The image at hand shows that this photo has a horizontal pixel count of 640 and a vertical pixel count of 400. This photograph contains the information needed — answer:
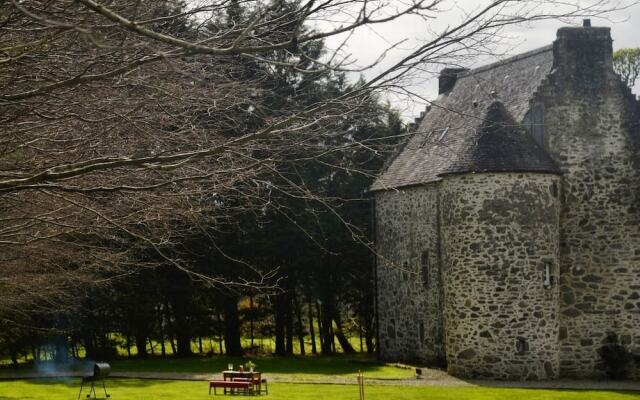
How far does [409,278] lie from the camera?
30.5 metres

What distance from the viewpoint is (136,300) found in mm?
36188

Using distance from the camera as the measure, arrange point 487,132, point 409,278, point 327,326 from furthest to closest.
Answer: point 327,326 < point 409,278 < point 487,132

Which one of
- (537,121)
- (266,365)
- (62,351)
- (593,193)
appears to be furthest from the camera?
(62,351)

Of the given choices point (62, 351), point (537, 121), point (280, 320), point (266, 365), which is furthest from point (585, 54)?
point (62, 351)

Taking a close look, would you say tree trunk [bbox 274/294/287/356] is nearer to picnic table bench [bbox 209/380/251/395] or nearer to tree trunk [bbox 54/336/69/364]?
tree trunk [bbox 54/336/69/364]

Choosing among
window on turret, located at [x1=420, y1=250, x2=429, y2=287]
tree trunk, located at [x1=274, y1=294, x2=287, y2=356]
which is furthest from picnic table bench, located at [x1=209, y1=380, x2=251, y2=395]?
tree trunk, located at [x1=274, y1=294, x2=287, y2=356]

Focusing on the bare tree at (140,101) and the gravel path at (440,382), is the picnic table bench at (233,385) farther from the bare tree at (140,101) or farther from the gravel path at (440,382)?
the bare tree at (140,101)

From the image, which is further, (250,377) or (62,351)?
(62,351)

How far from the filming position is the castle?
25516mm

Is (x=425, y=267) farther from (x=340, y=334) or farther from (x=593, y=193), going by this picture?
(x=340, y=334)

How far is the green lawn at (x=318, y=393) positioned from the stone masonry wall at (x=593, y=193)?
4.09 metres

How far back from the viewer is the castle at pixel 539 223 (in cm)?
2552

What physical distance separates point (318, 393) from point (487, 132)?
282 inches

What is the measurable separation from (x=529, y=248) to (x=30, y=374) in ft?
52.7
